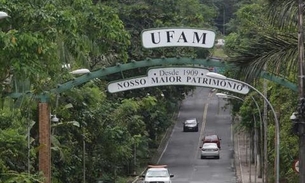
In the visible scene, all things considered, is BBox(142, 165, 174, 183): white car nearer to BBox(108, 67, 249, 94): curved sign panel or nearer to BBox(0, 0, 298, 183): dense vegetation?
BBox(0, 0, 298, 183): dense vegetation

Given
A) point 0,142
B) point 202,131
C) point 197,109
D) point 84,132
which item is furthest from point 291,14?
point 197,109

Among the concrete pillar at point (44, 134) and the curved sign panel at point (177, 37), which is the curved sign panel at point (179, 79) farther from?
the concrete pillar at point (44, 134)

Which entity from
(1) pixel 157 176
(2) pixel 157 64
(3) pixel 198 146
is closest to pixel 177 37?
(2) pixel 157 64

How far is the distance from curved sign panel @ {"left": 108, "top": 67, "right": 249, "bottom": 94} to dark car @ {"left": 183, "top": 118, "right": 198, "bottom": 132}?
165 feet

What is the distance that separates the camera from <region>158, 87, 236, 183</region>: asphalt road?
49.8 m

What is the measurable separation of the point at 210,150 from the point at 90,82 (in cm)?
2511

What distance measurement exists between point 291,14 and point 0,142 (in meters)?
11.4

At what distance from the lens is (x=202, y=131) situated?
72.6m

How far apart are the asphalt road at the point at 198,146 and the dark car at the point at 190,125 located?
0.36 meters

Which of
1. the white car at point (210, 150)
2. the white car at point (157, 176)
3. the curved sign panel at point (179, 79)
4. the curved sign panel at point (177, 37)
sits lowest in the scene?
the white car at point (157, 176)

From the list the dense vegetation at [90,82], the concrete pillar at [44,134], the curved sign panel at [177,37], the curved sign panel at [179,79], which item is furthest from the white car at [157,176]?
the curved sign panel at [177,37]

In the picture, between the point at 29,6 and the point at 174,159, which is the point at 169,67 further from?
the point at 174,159

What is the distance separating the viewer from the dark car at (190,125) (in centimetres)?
7075

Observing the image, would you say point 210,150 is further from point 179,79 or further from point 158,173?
point 179,79
